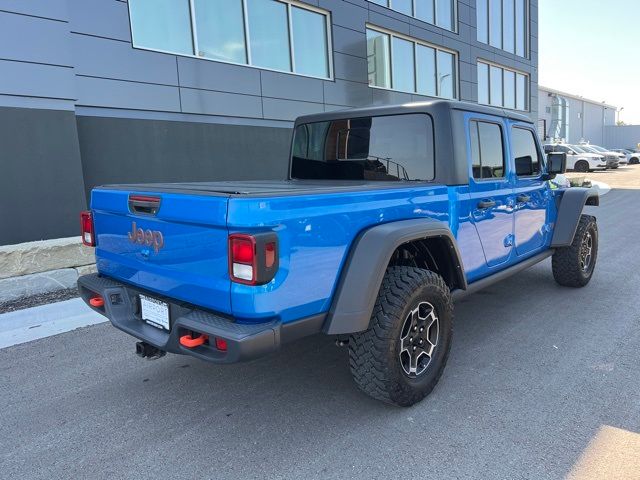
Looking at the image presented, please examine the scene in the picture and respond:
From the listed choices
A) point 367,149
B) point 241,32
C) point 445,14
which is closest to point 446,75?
point 445,14

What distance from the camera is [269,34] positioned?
32.4 feet

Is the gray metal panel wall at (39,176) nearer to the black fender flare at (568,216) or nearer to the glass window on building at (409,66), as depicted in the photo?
the black fender flare at (568,216)

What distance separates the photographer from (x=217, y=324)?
7.63ft

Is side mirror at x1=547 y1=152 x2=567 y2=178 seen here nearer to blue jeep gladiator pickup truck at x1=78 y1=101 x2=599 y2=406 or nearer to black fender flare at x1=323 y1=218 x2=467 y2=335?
blue jeep gladiator pickup truck at x1=78 y1=101 x2=599 y2=406

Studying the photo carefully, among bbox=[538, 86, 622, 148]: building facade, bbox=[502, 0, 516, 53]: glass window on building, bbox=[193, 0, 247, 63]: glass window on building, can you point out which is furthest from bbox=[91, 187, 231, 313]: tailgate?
bbox=[538, 86, 622, 148]: building facade

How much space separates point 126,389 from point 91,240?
109 cm

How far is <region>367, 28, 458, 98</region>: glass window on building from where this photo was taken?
12570 millimetres

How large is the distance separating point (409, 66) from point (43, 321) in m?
12.1

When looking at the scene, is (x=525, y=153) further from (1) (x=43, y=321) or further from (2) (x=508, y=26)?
(2) (x=508, y=26)

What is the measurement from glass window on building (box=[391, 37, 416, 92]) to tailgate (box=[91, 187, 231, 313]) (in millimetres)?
11507

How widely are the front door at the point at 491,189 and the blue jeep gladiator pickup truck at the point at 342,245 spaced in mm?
18

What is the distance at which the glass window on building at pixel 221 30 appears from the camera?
28.4ft

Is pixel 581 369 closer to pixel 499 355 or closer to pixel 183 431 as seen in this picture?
pixel 499 355

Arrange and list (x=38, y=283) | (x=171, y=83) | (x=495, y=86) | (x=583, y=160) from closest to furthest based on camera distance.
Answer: (x=38, y=283)
(x=171, y=83)
(x=495, y=86)
(x=583, y=160)
